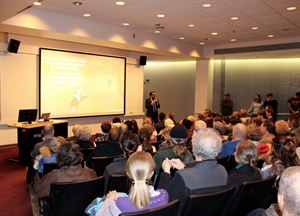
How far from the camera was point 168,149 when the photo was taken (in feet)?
11.8

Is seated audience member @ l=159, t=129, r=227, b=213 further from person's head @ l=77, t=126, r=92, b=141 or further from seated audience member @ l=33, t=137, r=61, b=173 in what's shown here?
person's head @ l=77, t=126, r=92, b=141

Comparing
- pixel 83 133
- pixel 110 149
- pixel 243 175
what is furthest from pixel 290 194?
pixel 83 133

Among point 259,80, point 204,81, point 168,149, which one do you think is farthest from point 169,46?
point 168,149

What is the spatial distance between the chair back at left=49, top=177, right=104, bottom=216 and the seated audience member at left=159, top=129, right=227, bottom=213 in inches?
23.5

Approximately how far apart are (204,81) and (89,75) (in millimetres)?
4907

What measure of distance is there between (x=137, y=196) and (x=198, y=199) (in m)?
0.42

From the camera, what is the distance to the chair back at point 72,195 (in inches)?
104

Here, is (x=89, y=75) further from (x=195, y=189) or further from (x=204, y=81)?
(x=195, y=189)

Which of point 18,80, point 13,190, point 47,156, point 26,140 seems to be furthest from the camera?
point 18,80

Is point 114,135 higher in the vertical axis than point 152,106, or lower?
lower

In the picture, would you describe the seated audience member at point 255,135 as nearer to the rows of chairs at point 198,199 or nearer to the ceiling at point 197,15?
the rows of chairs at point 198,199

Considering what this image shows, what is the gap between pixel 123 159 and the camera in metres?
3.20

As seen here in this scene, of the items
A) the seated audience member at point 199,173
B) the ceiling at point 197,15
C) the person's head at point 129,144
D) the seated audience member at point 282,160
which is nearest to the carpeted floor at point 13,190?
the person's head at point 129,144

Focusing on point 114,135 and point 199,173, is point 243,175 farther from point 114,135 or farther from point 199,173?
point 114,135
